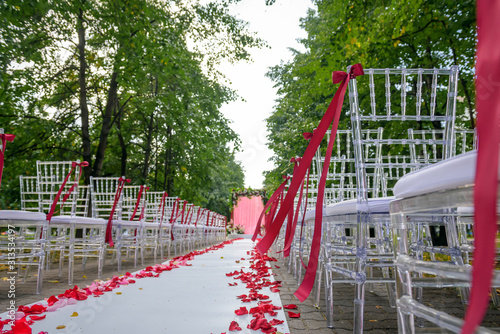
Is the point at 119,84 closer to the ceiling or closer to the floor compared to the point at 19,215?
closer to the ceiling

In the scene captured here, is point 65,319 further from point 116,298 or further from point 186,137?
point 186,137

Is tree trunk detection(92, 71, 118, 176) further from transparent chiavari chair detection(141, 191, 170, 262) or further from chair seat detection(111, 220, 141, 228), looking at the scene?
chair seat detection(111, 220, 141, 228)

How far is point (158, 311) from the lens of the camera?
2.46 metres

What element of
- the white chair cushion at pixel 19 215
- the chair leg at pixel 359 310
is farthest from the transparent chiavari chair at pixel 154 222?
the chair leg at pixel 359 310

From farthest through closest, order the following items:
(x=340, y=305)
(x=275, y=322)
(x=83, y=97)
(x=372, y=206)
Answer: (x=83, y=97) < (x=340, y=305) < (x=275, y=322) < (x=372, y=206)

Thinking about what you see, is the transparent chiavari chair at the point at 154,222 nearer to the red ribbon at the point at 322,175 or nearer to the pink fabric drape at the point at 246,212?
the red ribbon at the point at 322,175

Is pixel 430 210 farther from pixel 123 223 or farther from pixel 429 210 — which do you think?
pixel 123 223

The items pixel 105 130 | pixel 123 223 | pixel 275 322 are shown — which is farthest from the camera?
pixel 105 130

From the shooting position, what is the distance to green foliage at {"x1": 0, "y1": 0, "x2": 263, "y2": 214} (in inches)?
288

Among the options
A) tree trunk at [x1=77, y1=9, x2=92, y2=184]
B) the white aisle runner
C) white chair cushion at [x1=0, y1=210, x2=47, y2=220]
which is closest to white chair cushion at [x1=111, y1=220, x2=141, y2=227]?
the white aisle runner

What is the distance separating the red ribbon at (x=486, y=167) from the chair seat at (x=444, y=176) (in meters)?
0.22

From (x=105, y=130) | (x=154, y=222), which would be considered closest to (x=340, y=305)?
(x=154, y=222)

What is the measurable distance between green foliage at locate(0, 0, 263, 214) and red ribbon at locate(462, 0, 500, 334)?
6.29m

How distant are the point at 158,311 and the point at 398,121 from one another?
6404 mm
